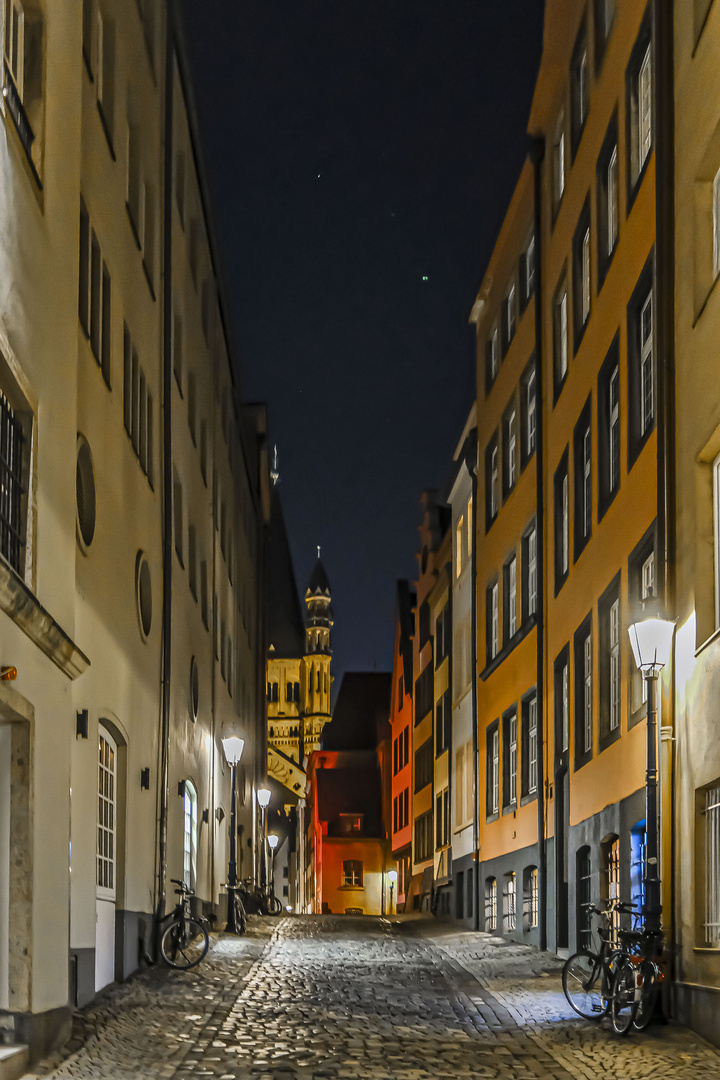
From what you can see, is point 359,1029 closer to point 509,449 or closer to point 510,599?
point 510,599

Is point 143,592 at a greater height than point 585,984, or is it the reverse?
point 143,592

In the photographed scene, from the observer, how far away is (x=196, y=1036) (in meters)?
13.3

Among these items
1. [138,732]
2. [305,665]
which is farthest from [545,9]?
[305,665]

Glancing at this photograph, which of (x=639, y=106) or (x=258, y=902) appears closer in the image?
(x=639, y=106)

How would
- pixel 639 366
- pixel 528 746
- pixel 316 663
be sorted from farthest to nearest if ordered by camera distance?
1. pixel 316 663
2. pixel 528 746
3. pixel 639 366

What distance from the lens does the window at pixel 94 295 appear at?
15.7 metres

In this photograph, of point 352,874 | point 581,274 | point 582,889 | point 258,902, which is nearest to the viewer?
point 582,889

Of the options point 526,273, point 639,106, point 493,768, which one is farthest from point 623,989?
point 493,768

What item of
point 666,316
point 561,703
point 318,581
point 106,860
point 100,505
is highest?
point 318,581

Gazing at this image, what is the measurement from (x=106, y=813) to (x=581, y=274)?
10886 mm

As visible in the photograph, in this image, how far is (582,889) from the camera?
2073 centimetres

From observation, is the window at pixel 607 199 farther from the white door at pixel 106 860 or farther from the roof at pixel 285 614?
the roof at pixel 285 614

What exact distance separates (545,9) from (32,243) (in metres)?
16.6

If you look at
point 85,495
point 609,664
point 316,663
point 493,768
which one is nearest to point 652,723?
point 609,664
